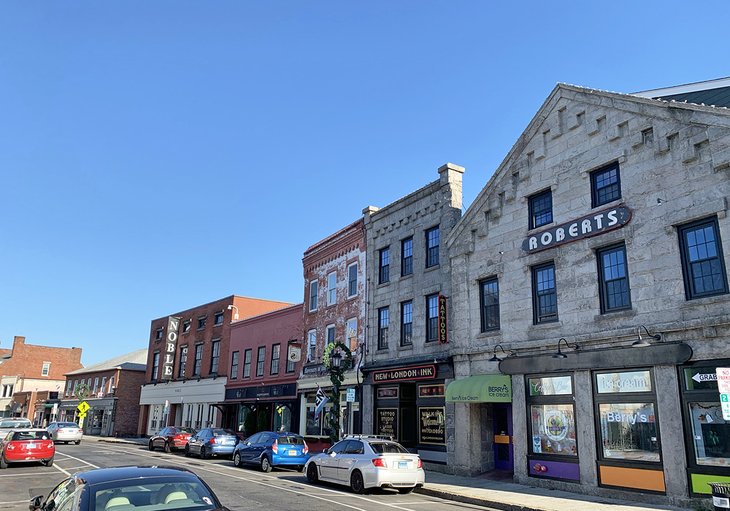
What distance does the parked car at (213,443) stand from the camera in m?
27.4

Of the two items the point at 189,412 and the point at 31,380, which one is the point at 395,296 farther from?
the point at 31,380

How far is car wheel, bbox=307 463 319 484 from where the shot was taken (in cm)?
1844

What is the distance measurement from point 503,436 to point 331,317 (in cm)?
1236

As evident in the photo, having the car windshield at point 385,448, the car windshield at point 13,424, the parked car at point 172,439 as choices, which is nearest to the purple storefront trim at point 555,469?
the car windshield at point 385,448

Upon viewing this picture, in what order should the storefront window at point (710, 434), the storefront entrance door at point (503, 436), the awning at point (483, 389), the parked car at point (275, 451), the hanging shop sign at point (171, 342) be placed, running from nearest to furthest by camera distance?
→ the storefront window at point (710, 434), the awning at point (483, 389), the storefront entrance door at point (503, 436), the parked car at point (275, 451), the hanging shop sign at point (171, 342)

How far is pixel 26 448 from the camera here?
21.2 metres

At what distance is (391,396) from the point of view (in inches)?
971

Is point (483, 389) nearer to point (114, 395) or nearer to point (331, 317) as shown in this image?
point (331, 317)

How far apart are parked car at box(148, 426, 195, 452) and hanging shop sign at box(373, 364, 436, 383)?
12.5 meters

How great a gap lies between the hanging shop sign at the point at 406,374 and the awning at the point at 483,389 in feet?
7.23

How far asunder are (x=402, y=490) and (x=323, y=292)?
15825 millimetres

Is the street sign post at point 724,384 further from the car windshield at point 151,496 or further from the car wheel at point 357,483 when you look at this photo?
the car wheel at point 357,483

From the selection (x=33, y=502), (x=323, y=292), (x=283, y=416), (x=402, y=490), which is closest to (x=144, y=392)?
(x=283, y=416)

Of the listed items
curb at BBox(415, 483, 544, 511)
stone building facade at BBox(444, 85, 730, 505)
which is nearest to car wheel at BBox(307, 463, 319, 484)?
curb at BBox(415, 483, 544, 511)
